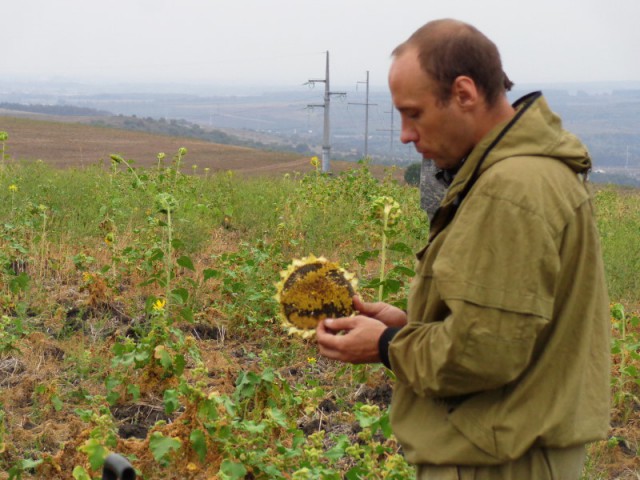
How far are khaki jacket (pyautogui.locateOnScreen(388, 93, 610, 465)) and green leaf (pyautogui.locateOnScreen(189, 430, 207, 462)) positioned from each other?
4.61 ft

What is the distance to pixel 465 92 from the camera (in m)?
1.76

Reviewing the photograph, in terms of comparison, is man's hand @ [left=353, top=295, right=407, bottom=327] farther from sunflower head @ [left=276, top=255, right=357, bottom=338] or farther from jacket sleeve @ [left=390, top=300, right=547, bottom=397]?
jacket sleeve @ [left=390, top=300, right=547, bottom=397]

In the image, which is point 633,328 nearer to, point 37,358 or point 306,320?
point 37,358

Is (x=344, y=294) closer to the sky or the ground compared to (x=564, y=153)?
closer to the ground

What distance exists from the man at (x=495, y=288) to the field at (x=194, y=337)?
0.88 metres

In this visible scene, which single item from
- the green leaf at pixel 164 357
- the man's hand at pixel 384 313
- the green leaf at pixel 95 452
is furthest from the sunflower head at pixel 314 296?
the green leaf at pixel 164 357

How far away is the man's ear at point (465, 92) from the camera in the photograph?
1.75 m

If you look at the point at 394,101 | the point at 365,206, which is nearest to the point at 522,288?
the point at 394,101

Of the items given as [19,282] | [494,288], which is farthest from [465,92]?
[19,282]

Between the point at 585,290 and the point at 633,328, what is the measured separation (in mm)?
4444

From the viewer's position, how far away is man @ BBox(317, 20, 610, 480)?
1.67 meters

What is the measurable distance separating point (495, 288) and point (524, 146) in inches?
11.8

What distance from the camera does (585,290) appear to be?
70.9 inches

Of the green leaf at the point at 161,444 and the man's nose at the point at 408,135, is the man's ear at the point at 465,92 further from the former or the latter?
the green leaf at the point at 161,444
